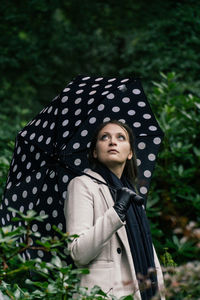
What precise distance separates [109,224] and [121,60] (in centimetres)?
893

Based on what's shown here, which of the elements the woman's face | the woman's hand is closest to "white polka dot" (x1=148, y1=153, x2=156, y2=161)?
the woman's face

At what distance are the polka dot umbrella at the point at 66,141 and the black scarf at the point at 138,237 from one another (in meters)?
0.33

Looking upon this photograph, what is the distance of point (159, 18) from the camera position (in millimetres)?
9391

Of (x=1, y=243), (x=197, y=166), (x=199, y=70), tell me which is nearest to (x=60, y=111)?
(x=1, y=243)

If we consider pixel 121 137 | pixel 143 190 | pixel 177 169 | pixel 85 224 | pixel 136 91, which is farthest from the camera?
pixel 177 169

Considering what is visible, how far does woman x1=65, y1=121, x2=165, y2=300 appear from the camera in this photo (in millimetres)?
2303

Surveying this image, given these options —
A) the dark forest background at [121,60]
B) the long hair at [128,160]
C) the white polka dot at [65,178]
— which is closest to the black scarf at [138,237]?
the long hair at [128,160]

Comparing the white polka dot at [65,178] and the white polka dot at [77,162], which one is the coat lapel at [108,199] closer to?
the white polka dot at [65,178]

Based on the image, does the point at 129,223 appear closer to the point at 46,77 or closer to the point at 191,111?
the point at 191,111

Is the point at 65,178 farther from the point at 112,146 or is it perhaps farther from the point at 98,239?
the point at 98,239

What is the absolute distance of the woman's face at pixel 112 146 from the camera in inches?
106

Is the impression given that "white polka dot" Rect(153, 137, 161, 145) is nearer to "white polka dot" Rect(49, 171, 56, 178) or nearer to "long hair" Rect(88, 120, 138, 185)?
"long hair" Rect(88, 120, 138, 185)

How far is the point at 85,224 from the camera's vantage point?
2.40 metres

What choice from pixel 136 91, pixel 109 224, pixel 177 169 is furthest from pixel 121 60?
pixel 109 224
